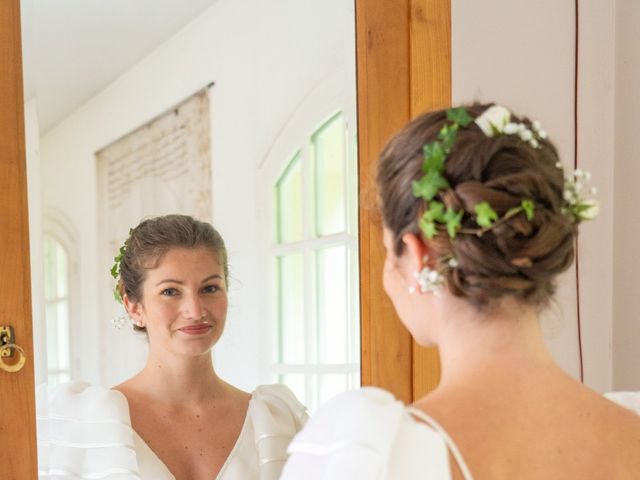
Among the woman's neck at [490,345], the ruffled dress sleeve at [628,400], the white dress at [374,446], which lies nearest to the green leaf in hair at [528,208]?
the woman's neck at [490,345]

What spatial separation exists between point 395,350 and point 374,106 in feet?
1.59

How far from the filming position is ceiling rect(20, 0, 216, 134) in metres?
1.40

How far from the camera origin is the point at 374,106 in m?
1.68

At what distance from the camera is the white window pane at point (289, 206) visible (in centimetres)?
162

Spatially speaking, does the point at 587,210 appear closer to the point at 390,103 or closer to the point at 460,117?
the point at 460,117

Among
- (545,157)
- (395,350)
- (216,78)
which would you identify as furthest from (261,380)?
(545,157)

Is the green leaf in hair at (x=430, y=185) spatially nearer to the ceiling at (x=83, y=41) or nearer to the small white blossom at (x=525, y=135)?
the small white blossom at (x=525, y=135)

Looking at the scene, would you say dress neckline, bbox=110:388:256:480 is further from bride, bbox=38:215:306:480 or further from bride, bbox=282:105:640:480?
bride, bbox=282:105:640:480

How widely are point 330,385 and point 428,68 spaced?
0.66m

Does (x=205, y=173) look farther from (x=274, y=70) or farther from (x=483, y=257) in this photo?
(x=483, y=257)

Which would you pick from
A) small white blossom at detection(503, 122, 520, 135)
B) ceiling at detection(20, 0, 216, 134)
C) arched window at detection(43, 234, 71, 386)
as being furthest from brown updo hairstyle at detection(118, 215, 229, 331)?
small white blossom at detection(503, 122, 520, 135)

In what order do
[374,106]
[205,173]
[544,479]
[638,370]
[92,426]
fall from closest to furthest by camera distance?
[544,479] < [92,426] < [205,173] < [374,106] < [638,370]

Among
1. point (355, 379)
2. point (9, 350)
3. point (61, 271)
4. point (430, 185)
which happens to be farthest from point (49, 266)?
point (430, 185)

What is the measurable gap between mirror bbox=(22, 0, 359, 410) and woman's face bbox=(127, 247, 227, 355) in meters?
0.02
